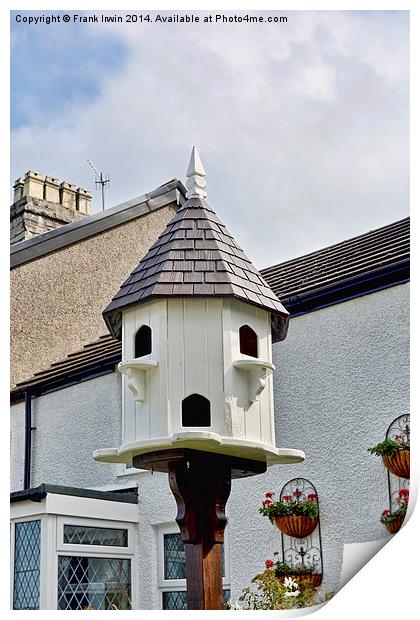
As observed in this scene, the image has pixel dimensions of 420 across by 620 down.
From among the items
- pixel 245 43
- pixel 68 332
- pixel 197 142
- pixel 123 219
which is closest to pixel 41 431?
pixel 68 332

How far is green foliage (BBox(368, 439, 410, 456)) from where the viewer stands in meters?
3.21

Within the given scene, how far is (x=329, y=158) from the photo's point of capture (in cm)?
325

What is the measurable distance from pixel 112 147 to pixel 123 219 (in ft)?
4.95

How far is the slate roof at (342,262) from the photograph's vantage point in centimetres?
350

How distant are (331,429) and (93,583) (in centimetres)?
102

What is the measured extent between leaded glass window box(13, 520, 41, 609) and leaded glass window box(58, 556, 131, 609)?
0.29ft

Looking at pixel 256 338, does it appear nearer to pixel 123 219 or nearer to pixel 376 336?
pixel 376 336

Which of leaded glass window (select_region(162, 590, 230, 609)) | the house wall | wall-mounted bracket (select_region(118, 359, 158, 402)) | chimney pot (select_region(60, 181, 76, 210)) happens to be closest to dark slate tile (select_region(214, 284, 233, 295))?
wall-mounted bracket (select_region(118, 359, 158, 402))

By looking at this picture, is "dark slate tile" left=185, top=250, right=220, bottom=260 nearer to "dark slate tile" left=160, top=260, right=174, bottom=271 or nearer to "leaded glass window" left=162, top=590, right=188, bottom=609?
"dark slate tile" left=160, top=260, right=174, bottom=271

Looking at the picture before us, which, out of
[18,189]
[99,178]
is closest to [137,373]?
[99,178]

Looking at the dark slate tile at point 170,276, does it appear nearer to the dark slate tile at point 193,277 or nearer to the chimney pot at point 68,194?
the dark slate tile at point 193,277

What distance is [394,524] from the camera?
10.3ft

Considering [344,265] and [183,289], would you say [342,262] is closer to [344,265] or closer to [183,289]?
[344,265]
